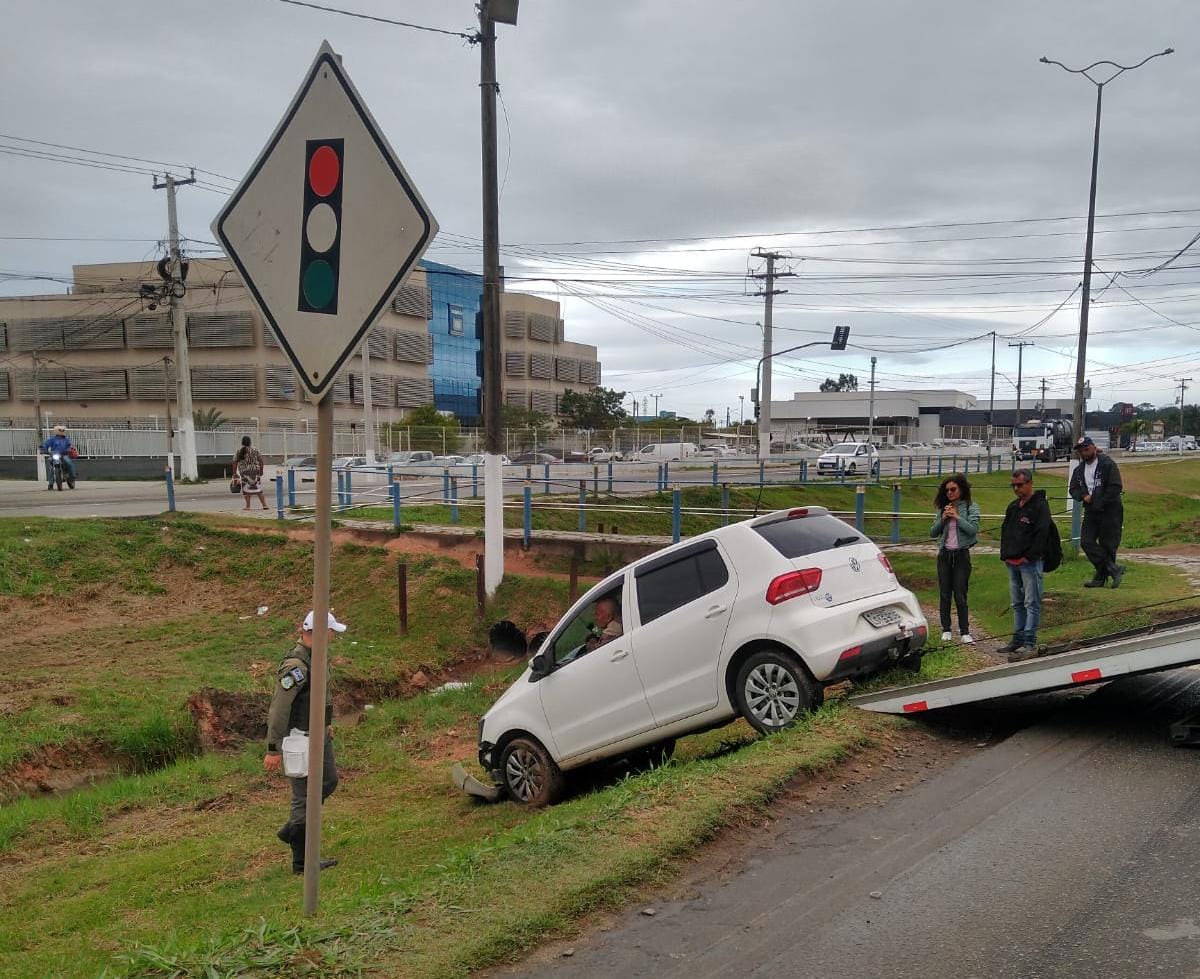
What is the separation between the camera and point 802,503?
31500 millimetres

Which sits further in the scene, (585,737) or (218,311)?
(218,311)

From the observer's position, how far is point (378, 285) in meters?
3.72

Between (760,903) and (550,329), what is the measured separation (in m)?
89.8

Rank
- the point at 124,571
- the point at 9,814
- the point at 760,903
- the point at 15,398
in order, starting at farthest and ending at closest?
1. the point at 15,398
2. the point at 124,571
3. the point at 9,814
4. the point at 760,903

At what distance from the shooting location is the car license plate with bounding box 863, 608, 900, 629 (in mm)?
7223

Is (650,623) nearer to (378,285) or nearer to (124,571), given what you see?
(378,285)

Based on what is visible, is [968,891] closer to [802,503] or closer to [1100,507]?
[1100,507]

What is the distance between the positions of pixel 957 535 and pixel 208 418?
206ft

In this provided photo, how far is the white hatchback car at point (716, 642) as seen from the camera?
6.91m

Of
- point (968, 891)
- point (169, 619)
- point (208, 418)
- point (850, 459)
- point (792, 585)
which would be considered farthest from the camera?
point (208, 418)

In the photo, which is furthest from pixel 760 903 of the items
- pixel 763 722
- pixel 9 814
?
pixel 9 814

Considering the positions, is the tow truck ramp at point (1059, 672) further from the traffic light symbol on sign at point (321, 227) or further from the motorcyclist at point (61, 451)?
the motorcyclist at point (61, 451)

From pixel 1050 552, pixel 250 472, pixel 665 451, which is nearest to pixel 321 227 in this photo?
pixel 1050 552

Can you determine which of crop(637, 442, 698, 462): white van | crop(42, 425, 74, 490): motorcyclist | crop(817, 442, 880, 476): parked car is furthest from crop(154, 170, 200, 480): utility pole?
crop(637, 442, 698, 462): white van
